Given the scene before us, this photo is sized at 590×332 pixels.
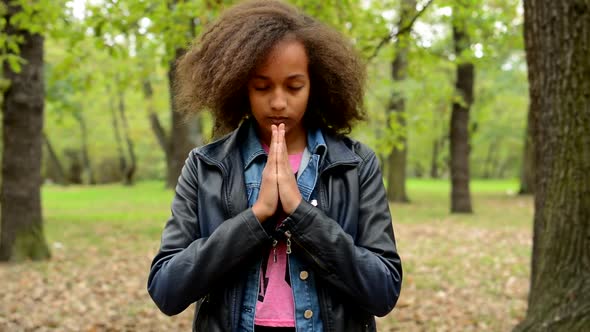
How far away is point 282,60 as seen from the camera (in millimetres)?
1895

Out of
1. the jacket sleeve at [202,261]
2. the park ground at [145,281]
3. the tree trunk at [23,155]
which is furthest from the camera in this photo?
the tree trunk at [23,155]

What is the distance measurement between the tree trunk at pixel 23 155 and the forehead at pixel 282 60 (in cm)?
737

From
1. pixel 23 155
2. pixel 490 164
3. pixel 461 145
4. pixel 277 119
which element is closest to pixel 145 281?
pixel 23 155

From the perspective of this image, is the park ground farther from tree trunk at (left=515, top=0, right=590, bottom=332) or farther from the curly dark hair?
the curly dark hair

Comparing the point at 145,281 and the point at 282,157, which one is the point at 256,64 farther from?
the point at 145,281

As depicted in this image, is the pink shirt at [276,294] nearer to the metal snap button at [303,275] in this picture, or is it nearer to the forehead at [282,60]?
the metal snap button at [303,275]

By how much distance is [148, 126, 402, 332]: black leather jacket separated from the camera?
1753 mm

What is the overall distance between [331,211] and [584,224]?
264 centimetres

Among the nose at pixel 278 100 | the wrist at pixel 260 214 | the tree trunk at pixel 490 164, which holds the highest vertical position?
the nose at pixel 278 100

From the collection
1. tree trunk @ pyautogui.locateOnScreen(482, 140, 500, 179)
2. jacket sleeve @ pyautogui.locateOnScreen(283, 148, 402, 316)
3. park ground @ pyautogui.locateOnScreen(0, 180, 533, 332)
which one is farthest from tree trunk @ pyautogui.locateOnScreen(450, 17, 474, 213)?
tree trunk @ pyautogui.locateOnScreen(482, 140, 500, 179)

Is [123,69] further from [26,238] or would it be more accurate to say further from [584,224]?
[584,224]

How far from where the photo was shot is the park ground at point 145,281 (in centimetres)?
585

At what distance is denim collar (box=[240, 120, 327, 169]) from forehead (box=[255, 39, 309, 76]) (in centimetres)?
23

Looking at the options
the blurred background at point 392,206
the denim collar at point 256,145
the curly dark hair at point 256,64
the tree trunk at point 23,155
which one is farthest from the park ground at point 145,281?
the denim collar at point 256,145
